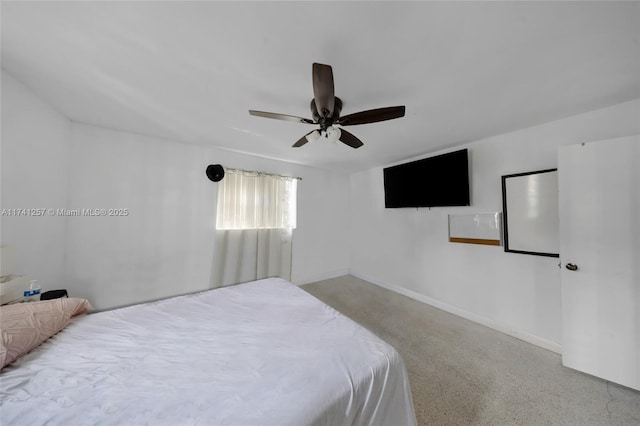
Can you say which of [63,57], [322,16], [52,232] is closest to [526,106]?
[322,16]

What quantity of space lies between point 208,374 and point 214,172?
8.45 feet

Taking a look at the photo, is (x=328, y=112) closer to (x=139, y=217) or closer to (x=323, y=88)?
(x=323, y=88)

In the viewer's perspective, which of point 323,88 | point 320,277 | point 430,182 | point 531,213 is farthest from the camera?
point 320,277

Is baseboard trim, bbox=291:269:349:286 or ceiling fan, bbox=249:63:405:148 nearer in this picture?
ceiling fan, bbox=249:63:405:148

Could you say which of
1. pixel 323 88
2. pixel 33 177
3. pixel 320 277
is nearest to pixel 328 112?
pixel 323 88

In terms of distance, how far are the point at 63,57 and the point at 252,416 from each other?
231 centimetres

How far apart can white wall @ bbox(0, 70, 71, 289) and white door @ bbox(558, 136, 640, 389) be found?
456 centimetres

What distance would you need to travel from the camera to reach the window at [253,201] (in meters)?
2.96

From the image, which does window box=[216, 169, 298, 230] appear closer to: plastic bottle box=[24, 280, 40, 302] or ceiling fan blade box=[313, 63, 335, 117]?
plastic bottle box=[24, 280, 40, 302]

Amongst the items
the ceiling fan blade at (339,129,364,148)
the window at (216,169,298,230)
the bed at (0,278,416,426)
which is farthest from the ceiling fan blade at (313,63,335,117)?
the window at (216,169,298,230)

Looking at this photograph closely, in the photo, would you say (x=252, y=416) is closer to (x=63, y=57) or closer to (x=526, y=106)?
(x=63, y=57)

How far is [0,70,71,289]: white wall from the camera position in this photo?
1.45 meters

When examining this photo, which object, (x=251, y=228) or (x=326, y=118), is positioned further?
(x=251, y=228)

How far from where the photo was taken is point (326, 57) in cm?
119
